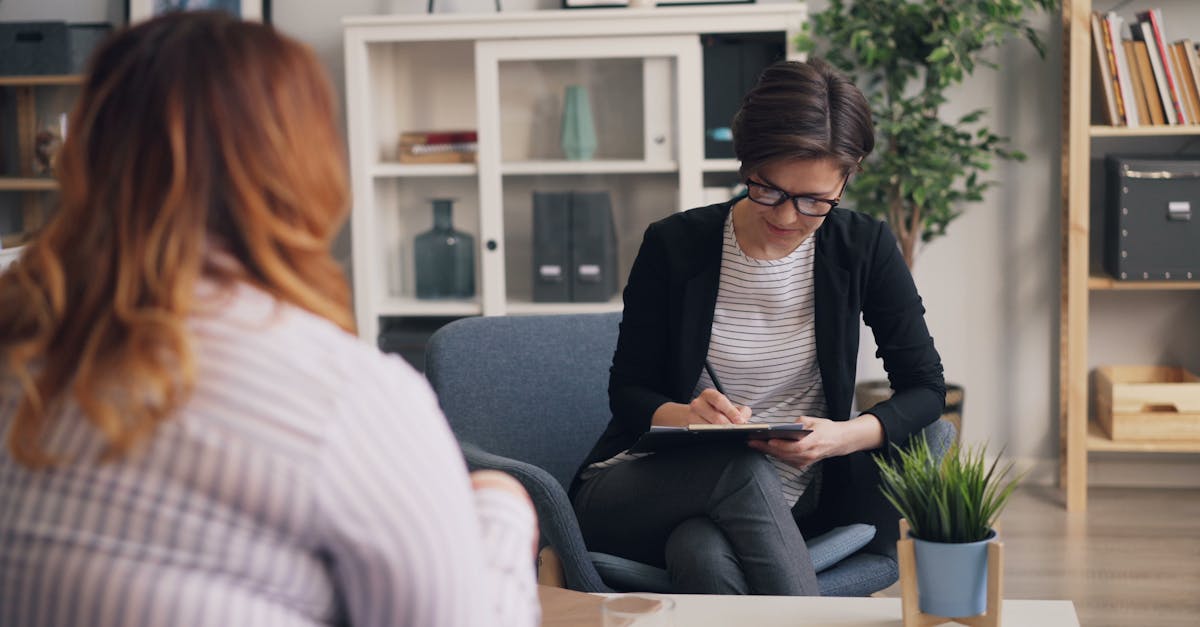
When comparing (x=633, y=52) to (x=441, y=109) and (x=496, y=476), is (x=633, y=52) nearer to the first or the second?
(x=441, y=109)

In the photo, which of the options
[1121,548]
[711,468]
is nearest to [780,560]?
[711,468]

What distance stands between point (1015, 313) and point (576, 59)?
4.92 feet

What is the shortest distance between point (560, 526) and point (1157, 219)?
224 centimetres

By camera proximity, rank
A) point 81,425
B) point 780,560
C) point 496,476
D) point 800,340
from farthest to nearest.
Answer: point 800,340 < point 780,560 < point 496,476 < point 81,425

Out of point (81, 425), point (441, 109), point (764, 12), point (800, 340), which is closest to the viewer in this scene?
point (81, 425)

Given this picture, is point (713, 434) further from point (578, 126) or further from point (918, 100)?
point (918, 100)

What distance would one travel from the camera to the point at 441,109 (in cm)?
351

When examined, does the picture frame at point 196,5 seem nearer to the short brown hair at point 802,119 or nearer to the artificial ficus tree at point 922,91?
the artificial ficus tree at point 922,91

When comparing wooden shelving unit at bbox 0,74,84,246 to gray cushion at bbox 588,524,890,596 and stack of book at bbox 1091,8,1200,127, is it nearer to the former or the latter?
gray cushion at bbox 588,524,890,596

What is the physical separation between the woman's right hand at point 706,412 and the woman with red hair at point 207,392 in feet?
3.08

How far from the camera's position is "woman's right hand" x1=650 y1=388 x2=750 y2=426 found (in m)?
1.74

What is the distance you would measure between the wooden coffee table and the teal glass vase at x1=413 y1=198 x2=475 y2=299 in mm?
2080

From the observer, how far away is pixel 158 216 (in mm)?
776

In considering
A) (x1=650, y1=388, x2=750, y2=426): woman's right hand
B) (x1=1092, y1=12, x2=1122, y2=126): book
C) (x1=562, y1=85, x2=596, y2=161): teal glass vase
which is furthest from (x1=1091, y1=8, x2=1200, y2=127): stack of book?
(x1=650, y1=388, x2=750, y2=426): woman's right hand
